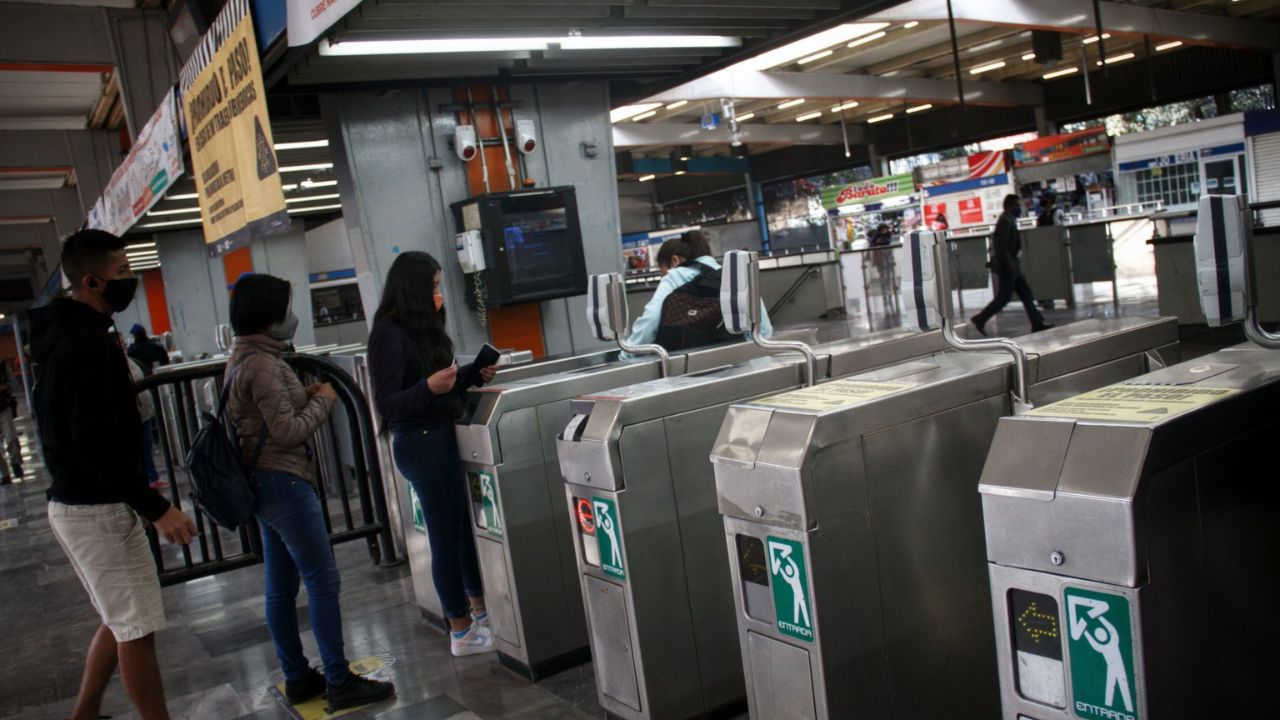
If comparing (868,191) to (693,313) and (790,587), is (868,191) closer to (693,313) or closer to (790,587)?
(693,313)

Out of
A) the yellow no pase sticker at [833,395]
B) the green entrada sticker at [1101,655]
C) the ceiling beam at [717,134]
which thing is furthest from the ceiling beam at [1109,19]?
the green entrada sticker at [1101,655]

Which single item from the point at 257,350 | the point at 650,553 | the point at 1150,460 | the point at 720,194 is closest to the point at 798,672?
the point at 650,553

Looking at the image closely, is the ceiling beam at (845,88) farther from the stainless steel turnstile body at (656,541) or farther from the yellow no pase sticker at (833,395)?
the yellow no pase sticker at (833,395)

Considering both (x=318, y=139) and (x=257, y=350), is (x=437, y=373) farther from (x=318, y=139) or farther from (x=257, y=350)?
(x=318, y=139)

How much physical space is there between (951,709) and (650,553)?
90cm

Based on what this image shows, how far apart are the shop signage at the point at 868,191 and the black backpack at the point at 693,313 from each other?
1930cm

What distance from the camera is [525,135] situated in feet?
20.3

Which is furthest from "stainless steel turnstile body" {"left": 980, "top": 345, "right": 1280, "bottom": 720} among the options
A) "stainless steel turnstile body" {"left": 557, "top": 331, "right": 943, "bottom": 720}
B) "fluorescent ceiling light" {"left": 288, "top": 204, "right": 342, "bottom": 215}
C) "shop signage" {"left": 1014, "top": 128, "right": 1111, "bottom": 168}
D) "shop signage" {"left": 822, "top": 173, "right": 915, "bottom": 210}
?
"shop signage" {"left": 822, "top": 173, "right": 915, "bottom": 210}

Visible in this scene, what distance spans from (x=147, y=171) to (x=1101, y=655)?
27.6 feet

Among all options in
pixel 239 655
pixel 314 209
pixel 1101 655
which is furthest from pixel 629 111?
pixel 1101 655

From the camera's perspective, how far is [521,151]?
6242mm

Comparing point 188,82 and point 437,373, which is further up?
point 188,82

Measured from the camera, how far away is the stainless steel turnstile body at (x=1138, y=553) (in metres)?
1.49

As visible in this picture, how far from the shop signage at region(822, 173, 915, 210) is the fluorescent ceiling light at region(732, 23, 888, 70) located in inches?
344
